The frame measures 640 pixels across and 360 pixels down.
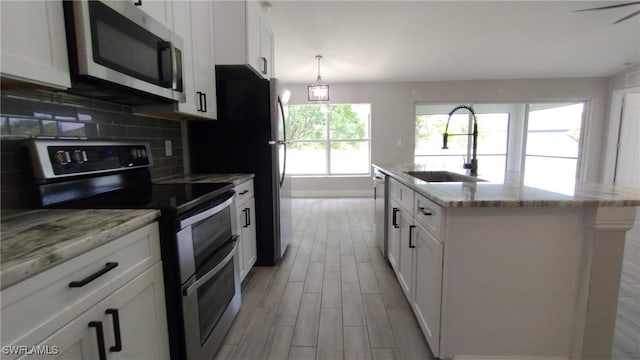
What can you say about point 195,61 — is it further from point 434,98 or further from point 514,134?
point 514,134

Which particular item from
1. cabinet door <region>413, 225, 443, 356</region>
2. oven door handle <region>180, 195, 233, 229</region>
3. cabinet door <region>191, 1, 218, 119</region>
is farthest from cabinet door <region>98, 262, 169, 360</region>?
cabinet door <region>191, 1, 218, 119</region>

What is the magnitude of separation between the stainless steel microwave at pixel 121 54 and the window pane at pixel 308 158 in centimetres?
431

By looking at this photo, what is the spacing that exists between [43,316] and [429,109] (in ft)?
20.4

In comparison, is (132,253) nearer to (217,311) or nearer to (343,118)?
(217,311)

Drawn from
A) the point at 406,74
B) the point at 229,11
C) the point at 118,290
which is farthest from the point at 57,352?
the point at 406,74

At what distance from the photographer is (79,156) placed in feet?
4.26

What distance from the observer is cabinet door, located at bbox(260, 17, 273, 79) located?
2520mm

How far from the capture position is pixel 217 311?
1.53 metres

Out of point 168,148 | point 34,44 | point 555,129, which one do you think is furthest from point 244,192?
point 555,129

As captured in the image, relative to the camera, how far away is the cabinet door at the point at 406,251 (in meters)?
1.78

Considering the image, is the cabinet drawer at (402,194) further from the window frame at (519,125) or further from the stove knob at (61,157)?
the window frame at (519,125)

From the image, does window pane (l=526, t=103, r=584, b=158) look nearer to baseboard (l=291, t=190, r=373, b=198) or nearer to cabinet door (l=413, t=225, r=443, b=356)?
baseboard (l=291, t=190, r=373, b=198)

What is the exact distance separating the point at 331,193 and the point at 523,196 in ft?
15.6

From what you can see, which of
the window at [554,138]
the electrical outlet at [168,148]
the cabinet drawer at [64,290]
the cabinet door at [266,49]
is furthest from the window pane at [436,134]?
the cabinet drawer at [64,290]
